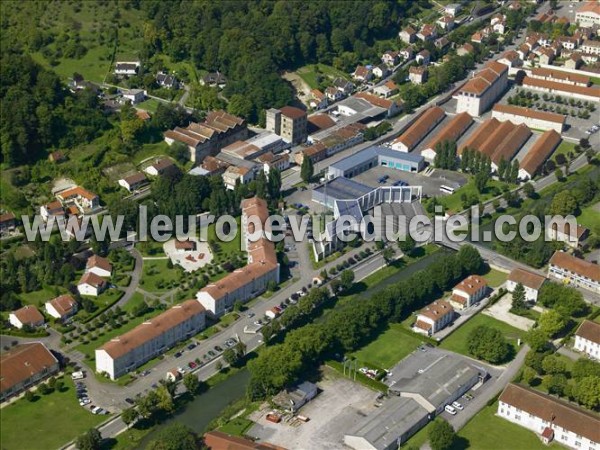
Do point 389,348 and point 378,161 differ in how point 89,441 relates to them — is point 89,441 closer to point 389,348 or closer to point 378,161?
point 389,348

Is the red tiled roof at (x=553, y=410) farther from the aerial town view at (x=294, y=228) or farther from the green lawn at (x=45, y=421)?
the green lawn at (x=45, y=421)

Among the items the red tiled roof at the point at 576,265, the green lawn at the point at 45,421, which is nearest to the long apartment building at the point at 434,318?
the red tiled roof at the point at 576,265

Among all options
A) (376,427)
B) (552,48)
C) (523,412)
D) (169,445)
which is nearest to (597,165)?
(552,48)

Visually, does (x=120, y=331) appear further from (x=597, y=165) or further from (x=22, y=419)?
(x=597, y=165)

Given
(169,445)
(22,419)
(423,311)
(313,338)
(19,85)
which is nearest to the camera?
(169,445)

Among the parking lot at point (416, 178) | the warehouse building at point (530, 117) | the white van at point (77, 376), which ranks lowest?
the white van at point (77, 376)

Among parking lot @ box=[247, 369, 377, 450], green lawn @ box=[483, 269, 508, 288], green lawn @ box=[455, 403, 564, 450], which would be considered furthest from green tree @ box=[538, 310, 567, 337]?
parking lot @ box=[247, 369, 377, 450]

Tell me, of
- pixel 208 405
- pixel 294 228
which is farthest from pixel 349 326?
pixel 294 228

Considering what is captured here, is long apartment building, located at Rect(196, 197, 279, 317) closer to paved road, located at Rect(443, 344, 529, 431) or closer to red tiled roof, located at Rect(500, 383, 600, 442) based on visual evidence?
paved road, located at Rect(443, 344, 529, 431)
